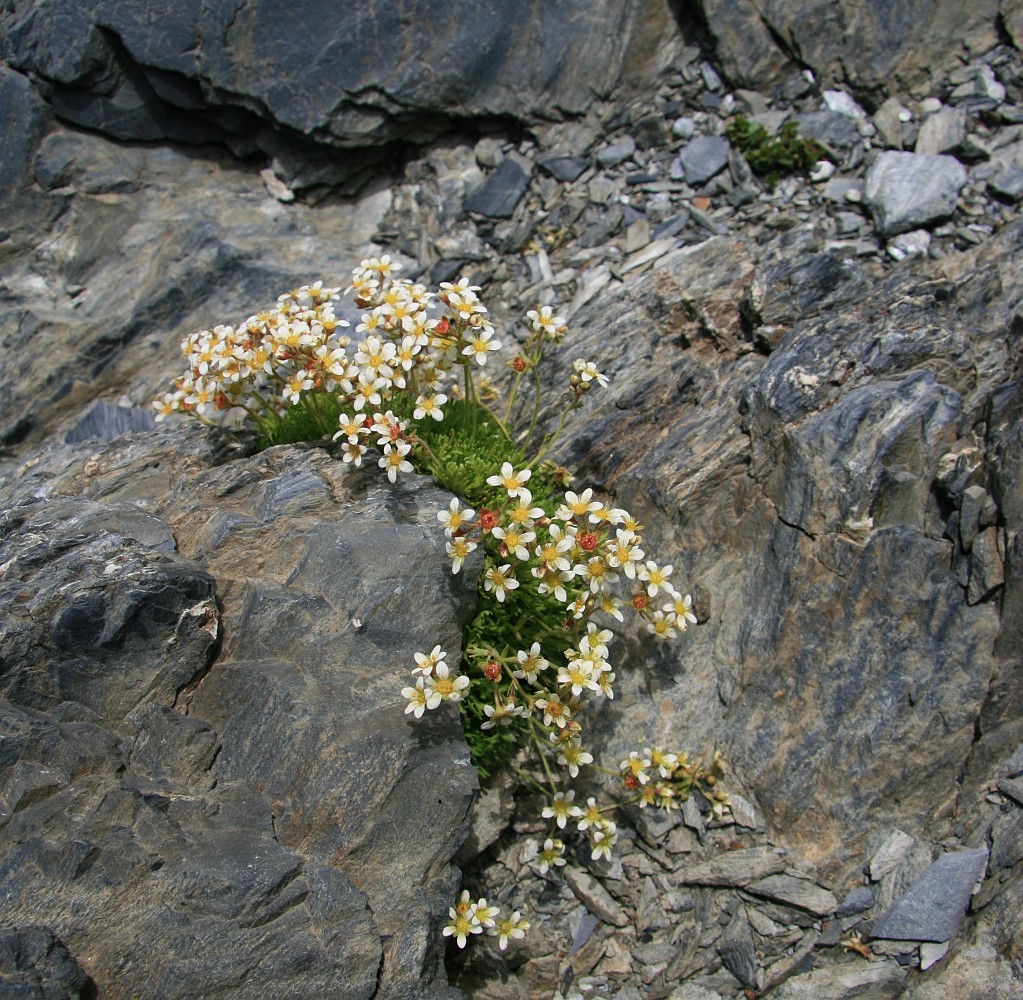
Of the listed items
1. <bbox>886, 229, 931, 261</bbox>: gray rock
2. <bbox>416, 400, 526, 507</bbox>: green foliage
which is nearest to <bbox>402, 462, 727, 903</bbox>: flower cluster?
<bbox>416, 400, 526, 507</bbox>: green foliage

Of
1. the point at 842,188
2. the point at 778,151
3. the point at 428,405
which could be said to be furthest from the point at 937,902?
the point at 778,151

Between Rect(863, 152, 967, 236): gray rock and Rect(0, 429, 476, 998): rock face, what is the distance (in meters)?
5.18

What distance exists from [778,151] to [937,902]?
681 cm

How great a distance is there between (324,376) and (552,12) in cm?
588

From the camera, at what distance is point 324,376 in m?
6.07

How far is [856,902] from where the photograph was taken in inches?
218

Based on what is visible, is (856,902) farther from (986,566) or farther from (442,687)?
(442,687)

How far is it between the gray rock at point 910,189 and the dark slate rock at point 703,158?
144 centimetres

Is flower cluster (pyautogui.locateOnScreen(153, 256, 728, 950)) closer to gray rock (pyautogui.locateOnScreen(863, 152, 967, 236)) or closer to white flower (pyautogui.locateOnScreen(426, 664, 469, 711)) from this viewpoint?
white flower (pyautogui.locateOnScreen(426, 664, 469, 711))

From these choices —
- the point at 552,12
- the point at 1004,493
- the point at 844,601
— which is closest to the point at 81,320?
the point at 552,12

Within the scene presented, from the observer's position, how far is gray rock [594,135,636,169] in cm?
934

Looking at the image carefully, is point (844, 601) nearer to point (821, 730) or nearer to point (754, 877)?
point (821, 730)

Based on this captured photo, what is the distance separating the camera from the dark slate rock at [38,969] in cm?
381

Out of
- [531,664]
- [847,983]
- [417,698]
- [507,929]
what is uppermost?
[417,698]
